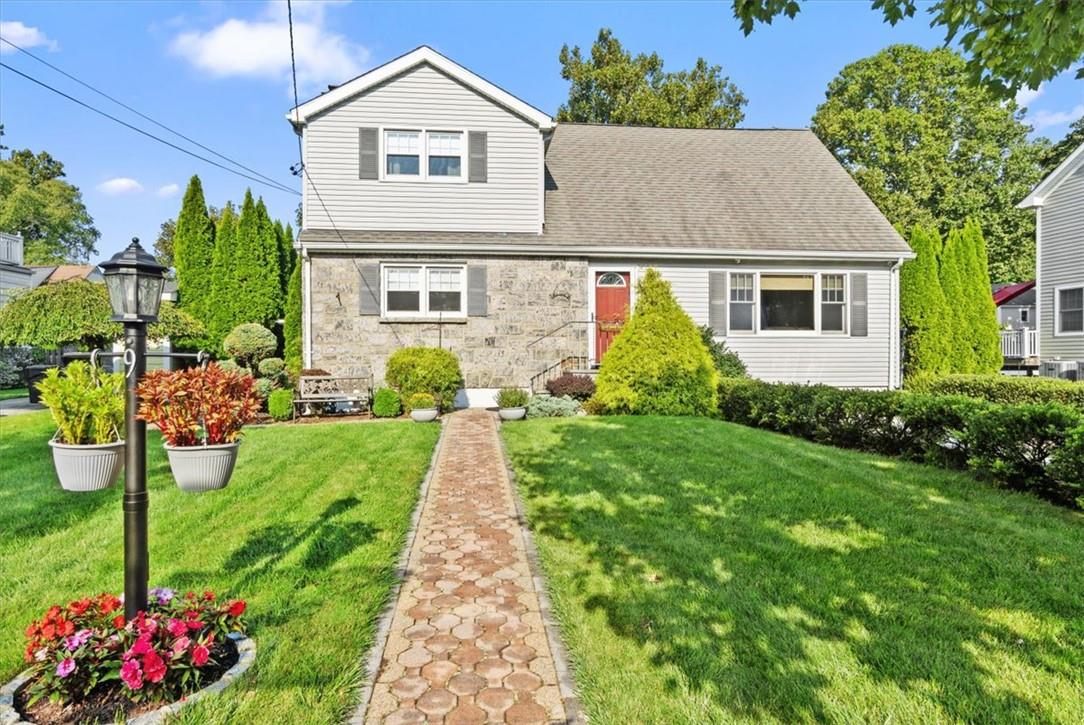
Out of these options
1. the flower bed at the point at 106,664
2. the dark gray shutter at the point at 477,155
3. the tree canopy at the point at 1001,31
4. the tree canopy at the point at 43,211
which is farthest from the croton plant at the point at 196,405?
the tree canopy at the point at 43,211

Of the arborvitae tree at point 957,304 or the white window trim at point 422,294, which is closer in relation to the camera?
the white window trim at point 422,294

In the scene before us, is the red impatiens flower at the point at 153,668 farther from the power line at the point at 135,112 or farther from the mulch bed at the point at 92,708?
the power line at the point at 135,112

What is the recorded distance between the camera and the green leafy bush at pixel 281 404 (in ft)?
35.8

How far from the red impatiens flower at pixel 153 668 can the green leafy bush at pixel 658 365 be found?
8897 mm

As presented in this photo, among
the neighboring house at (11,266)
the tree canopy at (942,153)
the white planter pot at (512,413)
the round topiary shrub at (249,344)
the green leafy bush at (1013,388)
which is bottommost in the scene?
the white planter pot at (512,413)

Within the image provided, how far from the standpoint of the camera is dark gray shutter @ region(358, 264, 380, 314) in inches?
488

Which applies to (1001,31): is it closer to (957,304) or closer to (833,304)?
(833,304)

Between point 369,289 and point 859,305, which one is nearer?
point 369,289

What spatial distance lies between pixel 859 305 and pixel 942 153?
76.8 feet

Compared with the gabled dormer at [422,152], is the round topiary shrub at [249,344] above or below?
below

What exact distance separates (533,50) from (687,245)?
9.46 m

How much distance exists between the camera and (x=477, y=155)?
512 inches

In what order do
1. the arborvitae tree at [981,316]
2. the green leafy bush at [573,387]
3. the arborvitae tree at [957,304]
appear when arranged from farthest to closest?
the arborvitae tree at [981,316] < the arborvitae tree at [957,304] < the green leafy bush at [573,387]

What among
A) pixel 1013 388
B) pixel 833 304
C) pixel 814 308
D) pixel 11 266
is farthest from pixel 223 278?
pixel 1013 388
